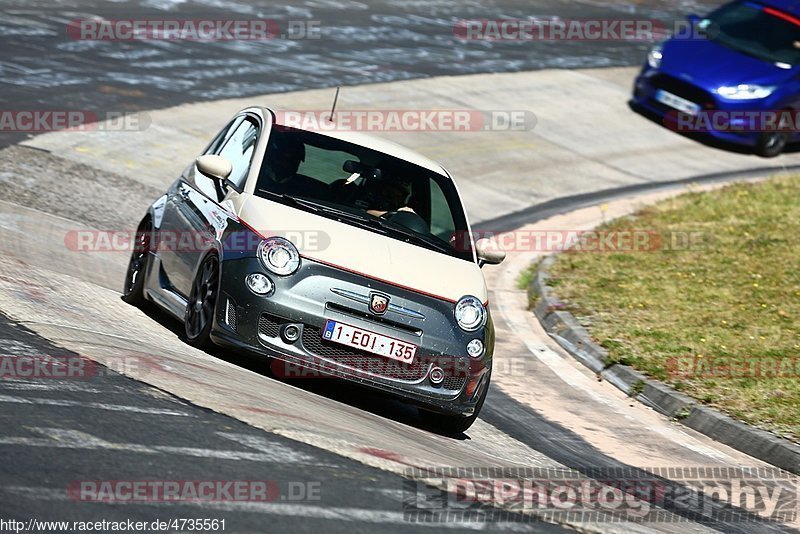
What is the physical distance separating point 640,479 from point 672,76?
12.7 meters

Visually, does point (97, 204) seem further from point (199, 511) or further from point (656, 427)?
point (199, 511)

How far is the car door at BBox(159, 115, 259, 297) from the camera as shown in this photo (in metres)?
8.23

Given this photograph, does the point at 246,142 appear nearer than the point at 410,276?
No

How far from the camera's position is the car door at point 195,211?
8227 mm

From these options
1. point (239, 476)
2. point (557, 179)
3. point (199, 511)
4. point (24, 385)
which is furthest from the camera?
point (557, 179)

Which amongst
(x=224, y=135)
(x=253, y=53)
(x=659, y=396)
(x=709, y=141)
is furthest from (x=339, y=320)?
(x=709, y=141)

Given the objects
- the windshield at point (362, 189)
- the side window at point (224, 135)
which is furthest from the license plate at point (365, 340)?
the side window at point (224, 135)

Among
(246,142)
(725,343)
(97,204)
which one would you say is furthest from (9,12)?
(725,343)

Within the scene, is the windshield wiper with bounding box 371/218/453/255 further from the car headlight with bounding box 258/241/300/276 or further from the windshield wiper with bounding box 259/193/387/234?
the car headlight with bounding box 258/241/300/276

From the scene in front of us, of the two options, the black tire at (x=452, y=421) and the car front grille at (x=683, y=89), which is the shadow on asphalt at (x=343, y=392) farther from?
the car front grille at (x=683, y=89)

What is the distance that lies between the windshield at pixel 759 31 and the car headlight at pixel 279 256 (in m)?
14.2

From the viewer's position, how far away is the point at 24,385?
20.5 feet

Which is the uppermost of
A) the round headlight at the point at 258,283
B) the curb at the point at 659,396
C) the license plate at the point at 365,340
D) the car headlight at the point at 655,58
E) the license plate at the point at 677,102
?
the round headlight at the point at 258,283

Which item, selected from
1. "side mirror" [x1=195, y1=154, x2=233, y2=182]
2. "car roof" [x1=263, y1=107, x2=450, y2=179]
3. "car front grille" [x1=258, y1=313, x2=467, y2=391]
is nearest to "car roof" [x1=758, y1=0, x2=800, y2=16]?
"car roof" [x1=263, y1=107, x2=450, y2=179]
